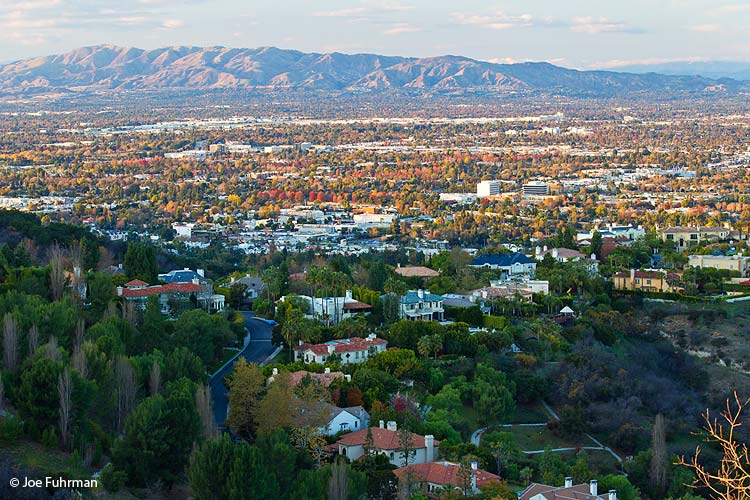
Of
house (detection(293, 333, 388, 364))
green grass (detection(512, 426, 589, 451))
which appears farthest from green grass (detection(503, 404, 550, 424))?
house (detection(293, 333, 388, 364))

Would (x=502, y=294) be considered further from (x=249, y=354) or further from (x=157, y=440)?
(x=157, y=440)

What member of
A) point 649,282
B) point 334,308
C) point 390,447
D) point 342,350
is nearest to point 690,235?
point 649,282

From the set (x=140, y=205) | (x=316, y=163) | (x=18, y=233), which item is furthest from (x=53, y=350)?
(x=316, y=163)

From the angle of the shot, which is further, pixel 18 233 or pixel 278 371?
pixel 18 233

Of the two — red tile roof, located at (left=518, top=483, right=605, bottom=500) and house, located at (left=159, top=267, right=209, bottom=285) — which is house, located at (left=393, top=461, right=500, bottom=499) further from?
house, located at (left=159, top=267, right=209, bottom=285)

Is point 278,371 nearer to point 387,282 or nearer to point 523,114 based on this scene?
point 387,282

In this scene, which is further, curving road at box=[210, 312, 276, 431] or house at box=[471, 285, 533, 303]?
house at box=[471, 285, 533, 303]

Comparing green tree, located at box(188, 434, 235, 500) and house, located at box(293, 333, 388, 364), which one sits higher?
green tree, located at box(188, 434, 235, 500)
